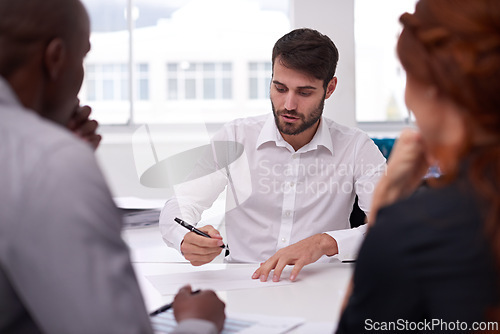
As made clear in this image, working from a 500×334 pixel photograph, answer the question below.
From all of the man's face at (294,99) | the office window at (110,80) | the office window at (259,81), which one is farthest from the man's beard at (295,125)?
the office window at (259,81)

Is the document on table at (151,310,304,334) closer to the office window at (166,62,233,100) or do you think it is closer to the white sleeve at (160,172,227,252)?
the white sleeve at (160,172,227,252)

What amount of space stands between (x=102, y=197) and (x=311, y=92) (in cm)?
187

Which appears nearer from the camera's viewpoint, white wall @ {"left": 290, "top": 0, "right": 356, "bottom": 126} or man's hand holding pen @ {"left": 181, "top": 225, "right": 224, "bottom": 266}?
man's hand holding pen @ {"left": 181, "top": 225, "right": 224, "bottom": 266}

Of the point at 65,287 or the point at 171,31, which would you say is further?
the point at 171,31

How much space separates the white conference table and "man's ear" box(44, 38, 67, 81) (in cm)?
65

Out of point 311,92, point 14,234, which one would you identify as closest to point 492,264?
point 14,234

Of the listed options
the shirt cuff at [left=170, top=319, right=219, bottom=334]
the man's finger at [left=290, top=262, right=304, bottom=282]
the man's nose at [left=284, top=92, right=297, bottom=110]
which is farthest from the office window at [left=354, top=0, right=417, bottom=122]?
the shirt cuff at [left=170, top=319, right=219, bottom=334]

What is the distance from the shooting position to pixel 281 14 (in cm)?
527

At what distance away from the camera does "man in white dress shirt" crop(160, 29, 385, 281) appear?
2.45 meters

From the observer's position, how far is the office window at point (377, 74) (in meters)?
5.36

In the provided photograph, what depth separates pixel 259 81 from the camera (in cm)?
590

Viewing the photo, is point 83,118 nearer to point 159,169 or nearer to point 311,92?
point 311,92

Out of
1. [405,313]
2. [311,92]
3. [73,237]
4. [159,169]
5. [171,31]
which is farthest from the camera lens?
[171,31]

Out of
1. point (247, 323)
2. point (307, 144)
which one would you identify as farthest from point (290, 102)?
Result: point (247, 323)
